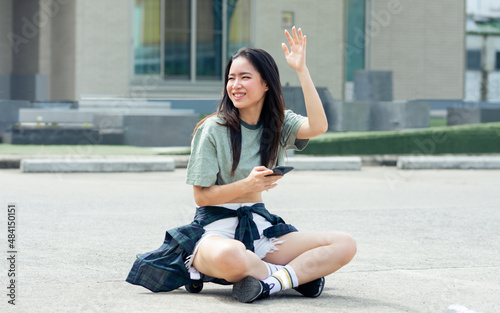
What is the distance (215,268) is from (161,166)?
914 centimetres

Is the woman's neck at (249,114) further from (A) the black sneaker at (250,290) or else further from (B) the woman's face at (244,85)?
(A) the black sneaker at (250,290)

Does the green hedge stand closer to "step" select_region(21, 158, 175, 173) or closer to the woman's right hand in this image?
"step" select_region(21, 158, 175, 173)

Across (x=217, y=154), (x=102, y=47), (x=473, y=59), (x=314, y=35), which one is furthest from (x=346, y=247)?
(x=473, y=59)

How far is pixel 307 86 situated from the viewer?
15.4ft

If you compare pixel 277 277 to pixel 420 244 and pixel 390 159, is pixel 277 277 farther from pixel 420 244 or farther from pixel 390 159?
pixel 390 159

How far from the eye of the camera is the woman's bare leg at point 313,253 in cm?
461

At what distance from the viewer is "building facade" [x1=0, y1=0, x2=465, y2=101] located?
18641mm

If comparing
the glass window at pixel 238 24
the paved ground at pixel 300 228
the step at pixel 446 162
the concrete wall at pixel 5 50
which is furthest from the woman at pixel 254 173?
the concrete wall at pixel 5 50

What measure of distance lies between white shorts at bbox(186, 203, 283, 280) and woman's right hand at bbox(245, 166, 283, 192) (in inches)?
11.8

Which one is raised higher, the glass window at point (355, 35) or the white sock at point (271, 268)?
the glass window at point (355, 35)

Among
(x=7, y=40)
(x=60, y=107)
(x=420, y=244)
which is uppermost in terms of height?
(x=7, y=40)

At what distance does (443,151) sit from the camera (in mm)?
16656

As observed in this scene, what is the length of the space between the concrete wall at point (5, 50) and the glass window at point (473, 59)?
21.4 meters

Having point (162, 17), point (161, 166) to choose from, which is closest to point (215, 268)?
point (161, 166)
